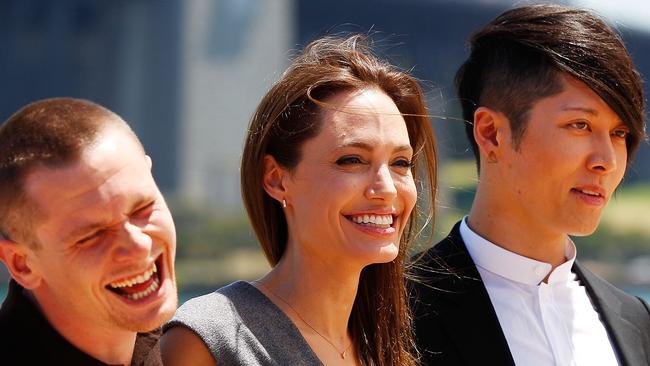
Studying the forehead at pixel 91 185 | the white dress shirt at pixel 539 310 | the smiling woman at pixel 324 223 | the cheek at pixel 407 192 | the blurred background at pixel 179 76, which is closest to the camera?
the forehead at pixel 91 185

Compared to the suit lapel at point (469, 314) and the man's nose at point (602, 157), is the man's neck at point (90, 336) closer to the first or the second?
the suit lapel at point (469, 314)

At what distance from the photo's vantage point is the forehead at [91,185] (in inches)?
81.4

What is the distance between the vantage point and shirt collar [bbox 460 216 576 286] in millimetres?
3174

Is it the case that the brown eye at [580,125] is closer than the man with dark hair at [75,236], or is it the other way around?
the man with dark hair at [75,236]

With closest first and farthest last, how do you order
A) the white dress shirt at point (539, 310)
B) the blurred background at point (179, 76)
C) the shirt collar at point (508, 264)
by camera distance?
1. the white dress shirt at point (539, 310)
2. the shirt collar at point (508, 264)
3. the blurred background at point (179, 76)

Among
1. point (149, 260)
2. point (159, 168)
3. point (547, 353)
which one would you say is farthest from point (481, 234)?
point (159, 168)

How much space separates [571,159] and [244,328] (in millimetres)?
1098

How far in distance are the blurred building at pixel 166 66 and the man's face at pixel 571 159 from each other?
72.0 ft

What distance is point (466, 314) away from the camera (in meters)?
3.04

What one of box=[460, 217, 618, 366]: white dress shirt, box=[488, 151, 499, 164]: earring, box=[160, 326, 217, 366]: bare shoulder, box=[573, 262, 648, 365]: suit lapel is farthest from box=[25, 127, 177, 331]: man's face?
box=[573, 262, 648, 365]: suit lapel

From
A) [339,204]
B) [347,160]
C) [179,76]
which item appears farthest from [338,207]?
[179,76]

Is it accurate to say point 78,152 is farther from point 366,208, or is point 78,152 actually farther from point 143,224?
point 366,208

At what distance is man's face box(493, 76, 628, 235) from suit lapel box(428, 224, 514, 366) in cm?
27

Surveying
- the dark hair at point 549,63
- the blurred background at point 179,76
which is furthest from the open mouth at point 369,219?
the blurred background at point 179,76
